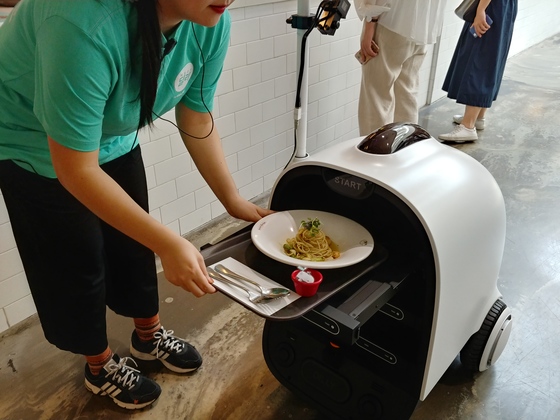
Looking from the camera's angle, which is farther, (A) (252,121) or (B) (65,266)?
(A) (252,121)

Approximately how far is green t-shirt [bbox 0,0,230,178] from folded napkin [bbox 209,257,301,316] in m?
0.33

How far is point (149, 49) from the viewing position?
0.86 meters

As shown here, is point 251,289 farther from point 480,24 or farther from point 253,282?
point 480,24

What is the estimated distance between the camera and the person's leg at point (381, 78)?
2379 mm

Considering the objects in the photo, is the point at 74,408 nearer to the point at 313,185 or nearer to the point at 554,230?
the point at 313,185

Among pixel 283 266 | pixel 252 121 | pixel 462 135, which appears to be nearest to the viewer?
pixel 283 266

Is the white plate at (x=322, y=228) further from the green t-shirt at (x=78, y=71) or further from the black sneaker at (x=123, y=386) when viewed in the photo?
the black sneaker at (x=123, y=386)

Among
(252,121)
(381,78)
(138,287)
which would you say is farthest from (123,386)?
(381,78)

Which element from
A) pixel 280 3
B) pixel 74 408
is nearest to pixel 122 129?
pixel 74 408

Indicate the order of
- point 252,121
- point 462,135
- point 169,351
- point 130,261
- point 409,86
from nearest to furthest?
point 130,261, point 169,351, point 252,121, point 409,86, point 462,135

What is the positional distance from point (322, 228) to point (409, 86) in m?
1.78

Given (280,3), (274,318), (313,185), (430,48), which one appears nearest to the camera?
(274,318)

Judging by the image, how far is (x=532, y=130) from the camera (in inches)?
140

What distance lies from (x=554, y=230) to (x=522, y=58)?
4086 millimetres
